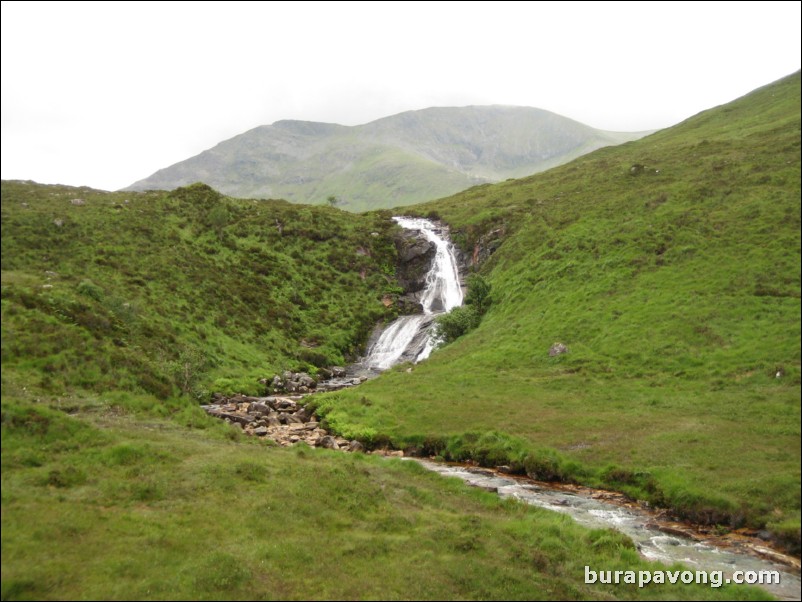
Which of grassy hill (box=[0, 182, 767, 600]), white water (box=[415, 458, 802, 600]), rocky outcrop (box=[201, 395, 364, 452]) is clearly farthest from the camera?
rocky outcrop (box=[201, 395, 364, 452])

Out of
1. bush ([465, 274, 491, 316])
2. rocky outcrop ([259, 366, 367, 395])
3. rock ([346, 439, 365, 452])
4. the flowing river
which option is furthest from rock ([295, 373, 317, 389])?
the flowing river

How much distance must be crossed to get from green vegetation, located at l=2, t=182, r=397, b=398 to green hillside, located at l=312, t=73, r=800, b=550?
15.7 meters

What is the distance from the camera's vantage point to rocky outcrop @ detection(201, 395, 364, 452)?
35.4 meters

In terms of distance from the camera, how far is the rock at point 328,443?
113 ft

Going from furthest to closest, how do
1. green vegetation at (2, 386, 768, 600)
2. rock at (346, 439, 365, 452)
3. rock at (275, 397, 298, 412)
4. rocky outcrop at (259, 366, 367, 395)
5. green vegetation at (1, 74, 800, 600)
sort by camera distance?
1. rocky outcrop at (259, 366, 367, 395)
2. rock at (275, 397, 298, 412)
3. rock at (346, 439, 365, 452)
4. green vegetation at (1, 74, 800, 600)
5. green vegetation at (2, 386, 768, 600)

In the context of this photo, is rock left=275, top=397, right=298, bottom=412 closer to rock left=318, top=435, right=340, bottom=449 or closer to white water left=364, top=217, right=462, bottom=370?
rock left=318, top=435, right=340, bottom=449

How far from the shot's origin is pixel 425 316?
7456cm

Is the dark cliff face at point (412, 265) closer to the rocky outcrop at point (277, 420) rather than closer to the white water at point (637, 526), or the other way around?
the rocky outcrop at point (277, 420)

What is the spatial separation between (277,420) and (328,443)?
278 inches

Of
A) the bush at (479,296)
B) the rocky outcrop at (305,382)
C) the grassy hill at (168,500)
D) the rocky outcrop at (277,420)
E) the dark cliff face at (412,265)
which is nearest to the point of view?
the grassy hill at (168,500)

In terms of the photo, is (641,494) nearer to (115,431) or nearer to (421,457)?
(421,457)

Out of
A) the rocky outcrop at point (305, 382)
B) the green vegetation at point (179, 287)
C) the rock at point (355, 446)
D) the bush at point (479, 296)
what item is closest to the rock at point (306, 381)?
the rocky outcrop at point (305, 382)

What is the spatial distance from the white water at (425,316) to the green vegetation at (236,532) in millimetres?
42473

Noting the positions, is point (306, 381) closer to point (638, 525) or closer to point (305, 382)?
point (305, 382)
